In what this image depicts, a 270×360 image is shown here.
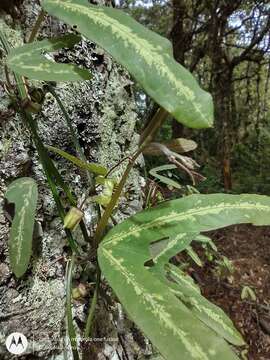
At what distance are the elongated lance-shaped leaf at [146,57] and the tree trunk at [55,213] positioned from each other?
23 centimetres

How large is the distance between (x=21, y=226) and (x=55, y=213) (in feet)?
0.42

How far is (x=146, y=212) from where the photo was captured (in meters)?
0.63

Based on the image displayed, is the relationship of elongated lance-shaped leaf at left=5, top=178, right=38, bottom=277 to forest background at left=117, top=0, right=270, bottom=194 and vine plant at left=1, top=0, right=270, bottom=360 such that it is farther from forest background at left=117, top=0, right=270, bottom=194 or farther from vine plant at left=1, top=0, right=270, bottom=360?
forest background at left=117, top=0, right=270, bottom=194

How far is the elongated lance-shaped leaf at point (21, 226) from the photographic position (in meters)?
0.60

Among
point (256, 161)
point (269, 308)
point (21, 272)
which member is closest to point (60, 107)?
point (21, 272)

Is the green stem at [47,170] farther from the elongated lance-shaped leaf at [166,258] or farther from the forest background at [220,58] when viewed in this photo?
the forest background at [220,58]

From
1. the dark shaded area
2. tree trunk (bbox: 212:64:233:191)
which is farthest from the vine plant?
tree trunk (bbox: 212:64:233:191)

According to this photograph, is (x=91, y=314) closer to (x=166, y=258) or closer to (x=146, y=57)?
(x=166, y=258)

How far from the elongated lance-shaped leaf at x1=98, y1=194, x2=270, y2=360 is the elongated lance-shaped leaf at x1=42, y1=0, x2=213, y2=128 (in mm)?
202

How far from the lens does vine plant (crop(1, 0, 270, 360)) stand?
453 millimetres

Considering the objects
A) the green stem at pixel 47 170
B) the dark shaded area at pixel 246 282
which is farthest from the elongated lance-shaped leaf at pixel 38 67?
the dark shaded area at pixel 246 282

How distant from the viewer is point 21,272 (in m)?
0.60

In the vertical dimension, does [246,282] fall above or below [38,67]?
below

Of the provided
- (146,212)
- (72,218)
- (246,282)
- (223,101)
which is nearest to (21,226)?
(72,218)
